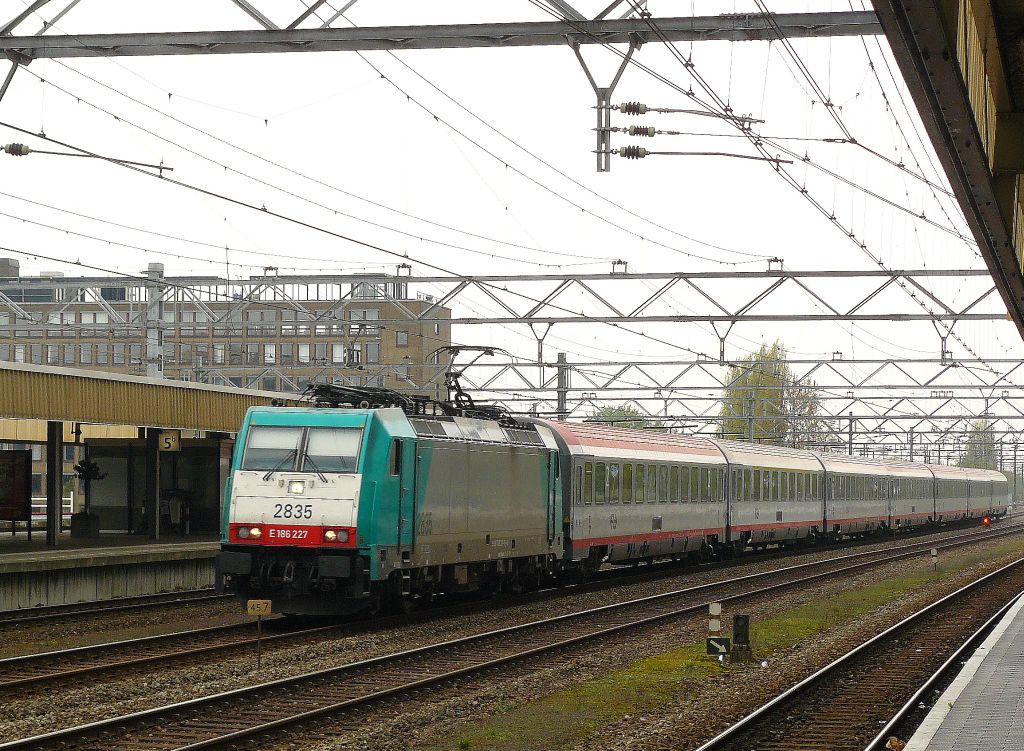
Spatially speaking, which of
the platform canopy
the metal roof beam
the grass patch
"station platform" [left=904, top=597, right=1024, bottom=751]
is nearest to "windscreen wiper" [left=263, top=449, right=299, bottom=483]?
the grass patch

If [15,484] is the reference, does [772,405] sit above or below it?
above

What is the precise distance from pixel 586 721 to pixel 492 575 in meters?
10.8

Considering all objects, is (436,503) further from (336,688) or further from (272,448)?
(336,688)

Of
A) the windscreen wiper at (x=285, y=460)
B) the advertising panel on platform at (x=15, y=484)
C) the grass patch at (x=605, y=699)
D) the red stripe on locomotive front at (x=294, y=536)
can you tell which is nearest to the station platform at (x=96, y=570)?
the advertising panel on platform at (x=15, y=484)

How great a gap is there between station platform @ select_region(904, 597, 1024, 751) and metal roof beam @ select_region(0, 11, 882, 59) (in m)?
5.77

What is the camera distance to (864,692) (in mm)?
15414

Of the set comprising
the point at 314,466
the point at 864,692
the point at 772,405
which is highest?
the point at 772,405

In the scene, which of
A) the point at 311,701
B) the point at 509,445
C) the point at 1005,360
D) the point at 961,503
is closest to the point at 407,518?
the point at 509,445

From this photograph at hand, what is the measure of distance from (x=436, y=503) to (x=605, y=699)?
681 cm

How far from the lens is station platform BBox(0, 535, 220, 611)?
75.6 ft

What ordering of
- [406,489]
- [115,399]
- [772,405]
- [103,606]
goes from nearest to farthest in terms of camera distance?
1. [406,489]
2. [103,606]
3. [115,399]
4. [772,405]

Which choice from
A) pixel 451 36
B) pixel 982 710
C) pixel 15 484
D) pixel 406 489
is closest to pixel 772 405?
pixel 15 484

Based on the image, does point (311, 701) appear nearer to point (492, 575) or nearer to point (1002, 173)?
point (1002, 173)

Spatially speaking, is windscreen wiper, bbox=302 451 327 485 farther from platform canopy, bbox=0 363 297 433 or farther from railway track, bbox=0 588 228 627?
platform canopy, bbox=0 363 297 433
